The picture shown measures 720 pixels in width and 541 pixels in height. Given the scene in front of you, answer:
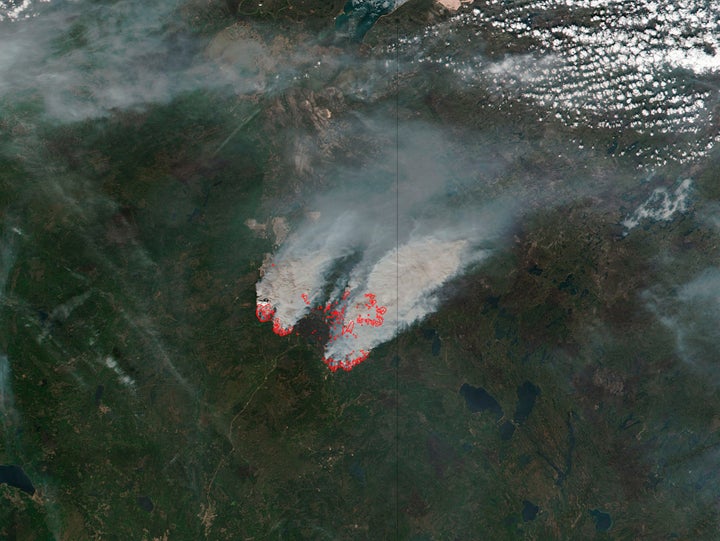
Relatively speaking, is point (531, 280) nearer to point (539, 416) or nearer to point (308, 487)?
point (539, 416)

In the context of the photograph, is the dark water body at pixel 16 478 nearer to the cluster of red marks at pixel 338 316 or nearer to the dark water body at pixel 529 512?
the cluster of red marks at pixel 338 316

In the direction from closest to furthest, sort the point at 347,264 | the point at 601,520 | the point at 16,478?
the point at 347,264
the point at 16,478
the point at 601,520

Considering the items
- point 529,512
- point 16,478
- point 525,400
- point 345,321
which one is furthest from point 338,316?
point 16,478

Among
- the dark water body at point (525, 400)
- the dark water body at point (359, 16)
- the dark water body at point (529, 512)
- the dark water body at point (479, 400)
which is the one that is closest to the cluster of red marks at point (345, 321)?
the dark water body at point (479, 400)

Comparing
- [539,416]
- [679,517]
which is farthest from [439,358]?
[679,517]

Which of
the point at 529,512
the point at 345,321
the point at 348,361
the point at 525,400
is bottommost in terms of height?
the point at 529,512

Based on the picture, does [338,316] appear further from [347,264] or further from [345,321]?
[347,264]

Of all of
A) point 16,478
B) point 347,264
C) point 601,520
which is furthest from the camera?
point 601,520
